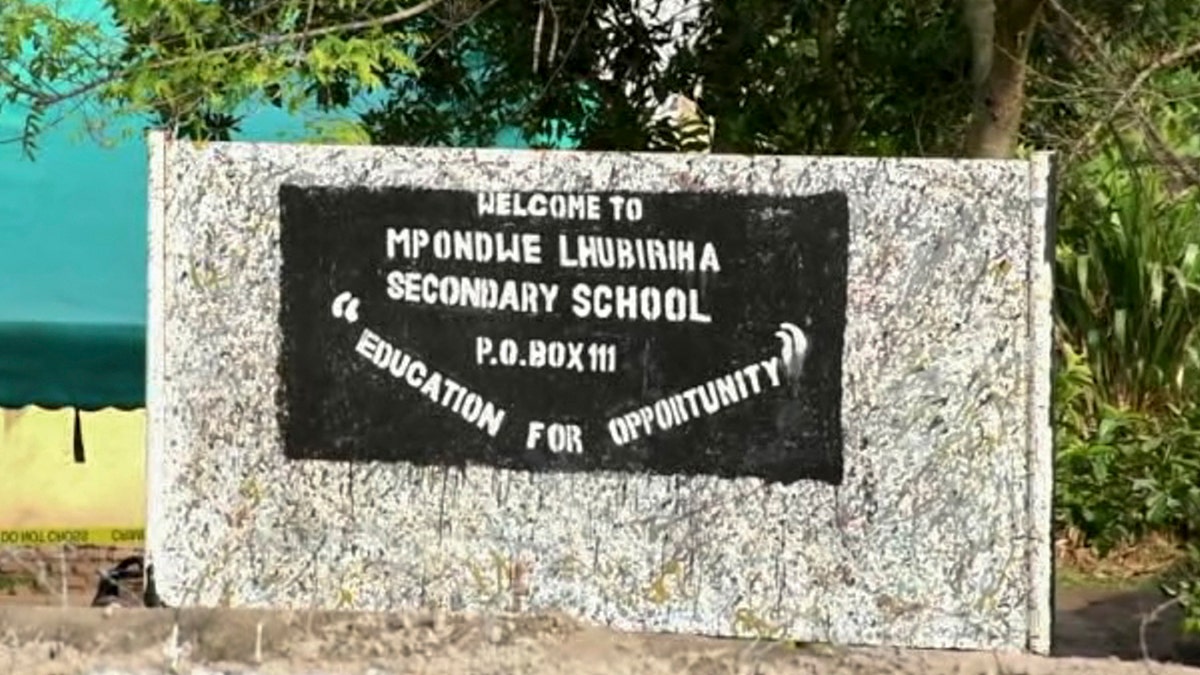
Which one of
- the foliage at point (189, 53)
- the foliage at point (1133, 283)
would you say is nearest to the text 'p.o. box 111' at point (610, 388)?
the foliage at point (189, 53)

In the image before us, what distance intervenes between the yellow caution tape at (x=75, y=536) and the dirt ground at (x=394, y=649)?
163 inches

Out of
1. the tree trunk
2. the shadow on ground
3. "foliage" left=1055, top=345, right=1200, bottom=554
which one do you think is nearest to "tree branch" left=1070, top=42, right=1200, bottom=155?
the tree trunk

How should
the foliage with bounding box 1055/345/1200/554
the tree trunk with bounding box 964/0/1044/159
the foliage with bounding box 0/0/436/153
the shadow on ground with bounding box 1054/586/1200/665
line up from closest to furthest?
1. the shadow on ground with bounding box 1054/586/1200/665
2. the foliage with bounding box 0/0/436/153
3. the tree trunk with bounding box 964/0/1044/159
4. the foliage with bounding box 1055/345/1200/554

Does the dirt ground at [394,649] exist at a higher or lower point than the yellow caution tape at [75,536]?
higher

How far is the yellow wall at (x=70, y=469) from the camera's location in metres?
8.91

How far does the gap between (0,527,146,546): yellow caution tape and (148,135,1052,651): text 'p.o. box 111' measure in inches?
168

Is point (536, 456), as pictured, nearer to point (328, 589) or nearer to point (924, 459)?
point (328, 589)

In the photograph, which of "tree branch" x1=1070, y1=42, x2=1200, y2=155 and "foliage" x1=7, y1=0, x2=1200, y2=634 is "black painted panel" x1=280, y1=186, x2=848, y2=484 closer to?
"foliage" x1=7, y1=0, x2=1200, y2=634

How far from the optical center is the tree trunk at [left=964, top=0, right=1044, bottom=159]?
21.1 feet

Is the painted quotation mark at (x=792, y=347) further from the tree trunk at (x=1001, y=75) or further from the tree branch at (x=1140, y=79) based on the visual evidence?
the tree branch at (x=1140, y=79)

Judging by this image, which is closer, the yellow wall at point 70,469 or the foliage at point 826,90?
the foliage at point 826,90

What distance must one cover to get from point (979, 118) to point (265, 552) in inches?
123

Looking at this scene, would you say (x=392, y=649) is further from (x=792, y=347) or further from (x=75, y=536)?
(x=75, y=536)

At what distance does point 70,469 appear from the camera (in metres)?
8.93
